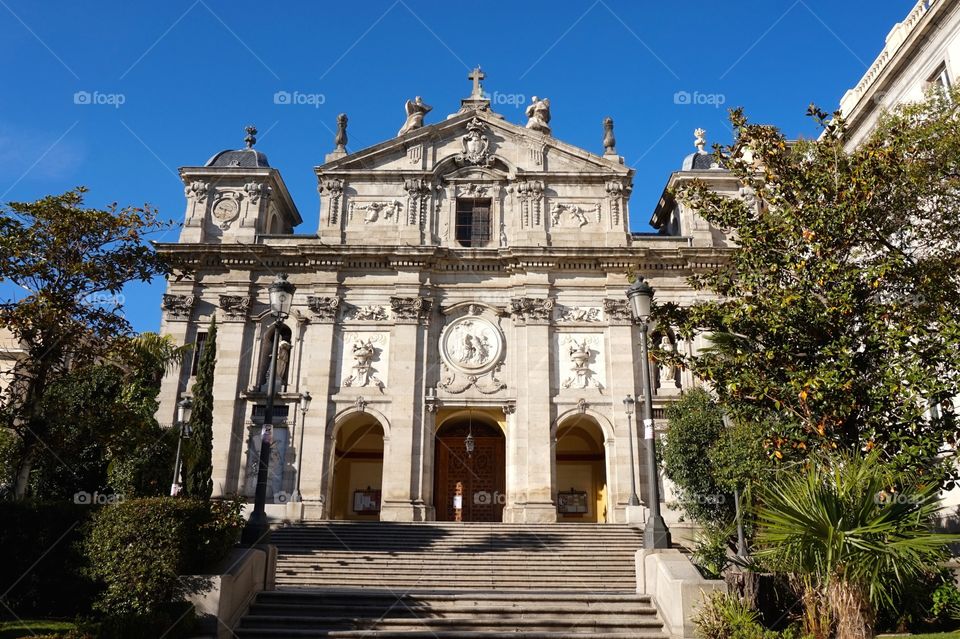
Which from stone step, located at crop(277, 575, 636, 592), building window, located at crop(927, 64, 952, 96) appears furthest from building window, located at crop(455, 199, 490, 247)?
building window, located at crop(927, 64, 952, 96)

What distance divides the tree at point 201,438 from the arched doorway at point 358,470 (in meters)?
5.99

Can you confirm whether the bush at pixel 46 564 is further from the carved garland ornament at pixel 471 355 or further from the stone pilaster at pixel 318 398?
the carved garland ornament at pixel 471 355

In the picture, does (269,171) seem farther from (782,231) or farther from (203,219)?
(782,231)

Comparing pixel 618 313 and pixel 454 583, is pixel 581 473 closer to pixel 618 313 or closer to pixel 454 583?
pixel 618 313

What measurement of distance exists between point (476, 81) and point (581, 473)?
19.1 m

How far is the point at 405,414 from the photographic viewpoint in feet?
92.4

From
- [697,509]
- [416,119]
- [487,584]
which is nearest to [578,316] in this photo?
[697,509]

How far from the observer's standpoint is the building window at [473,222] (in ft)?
103

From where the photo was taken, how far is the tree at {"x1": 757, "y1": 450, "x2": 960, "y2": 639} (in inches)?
368

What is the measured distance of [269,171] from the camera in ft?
105

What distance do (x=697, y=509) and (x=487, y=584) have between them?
8395 millimetres

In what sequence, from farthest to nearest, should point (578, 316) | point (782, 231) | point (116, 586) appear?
point (578, 316), point (782, 231), point (116, 586)

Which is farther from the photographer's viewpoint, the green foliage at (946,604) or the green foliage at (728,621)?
the green foliage at (946,604)

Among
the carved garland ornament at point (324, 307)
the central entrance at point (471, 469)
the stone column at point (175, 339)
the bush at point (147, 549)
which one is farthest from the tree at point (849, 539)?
the stone column at point (175, 339)
